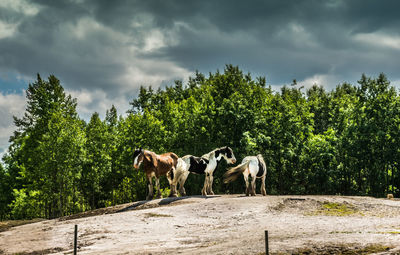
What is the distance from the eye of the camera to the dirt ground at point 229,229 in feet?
37.1

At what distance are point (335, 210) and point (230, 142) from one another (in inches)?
968

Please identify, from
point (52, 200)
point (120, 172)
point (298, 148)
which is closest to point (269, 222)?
point (298, 148)

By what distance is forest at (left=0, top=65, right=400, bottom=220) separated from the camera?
1478 inches

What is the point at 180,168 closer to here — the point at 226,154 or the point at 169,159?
the point at 169,159

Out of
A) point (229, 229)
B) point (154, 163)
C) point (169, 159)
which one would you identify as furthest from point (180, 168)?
point (229, 229)

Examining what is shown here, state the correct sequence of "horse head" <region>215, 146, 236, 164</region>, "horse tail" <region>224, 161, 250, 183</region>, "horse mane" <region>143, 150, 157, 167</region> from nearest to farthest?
"horse tail" <region>224, 161, 250, 183</region> → "horse mane" <region>143, 150, 157, 167</region> → "horse head" <region>215, 146, 236, 164</region>

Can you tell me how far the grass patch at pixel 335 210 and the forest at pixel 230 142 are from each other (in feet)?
59.1

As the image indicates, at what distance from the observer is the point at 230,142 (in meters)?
43.2

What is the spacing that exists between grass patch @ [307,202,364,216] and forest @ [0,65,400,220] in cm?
1803

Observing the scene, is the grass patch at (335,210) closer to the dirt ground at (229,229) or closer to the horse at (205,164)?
the dirt ground at (229,229)

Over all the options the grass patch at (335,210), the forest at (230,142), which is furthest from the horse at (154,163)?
the forest at (230,142)

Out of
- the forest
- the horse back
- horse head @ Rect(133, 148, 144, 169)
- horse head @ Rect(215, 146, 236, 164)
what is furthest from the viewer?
the forest

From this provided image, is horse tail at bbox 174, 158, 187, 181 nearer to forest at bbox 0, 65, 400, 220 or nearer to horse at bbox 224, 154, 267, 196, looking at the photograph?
horse at bbox 224, 154, 267, 196

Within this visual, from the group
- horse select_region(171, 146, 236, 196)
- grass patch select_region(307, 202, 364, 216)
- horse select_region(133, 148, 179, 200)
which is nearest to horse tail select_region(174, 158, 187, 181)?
horse select_region(171, 146, 236, 196)
